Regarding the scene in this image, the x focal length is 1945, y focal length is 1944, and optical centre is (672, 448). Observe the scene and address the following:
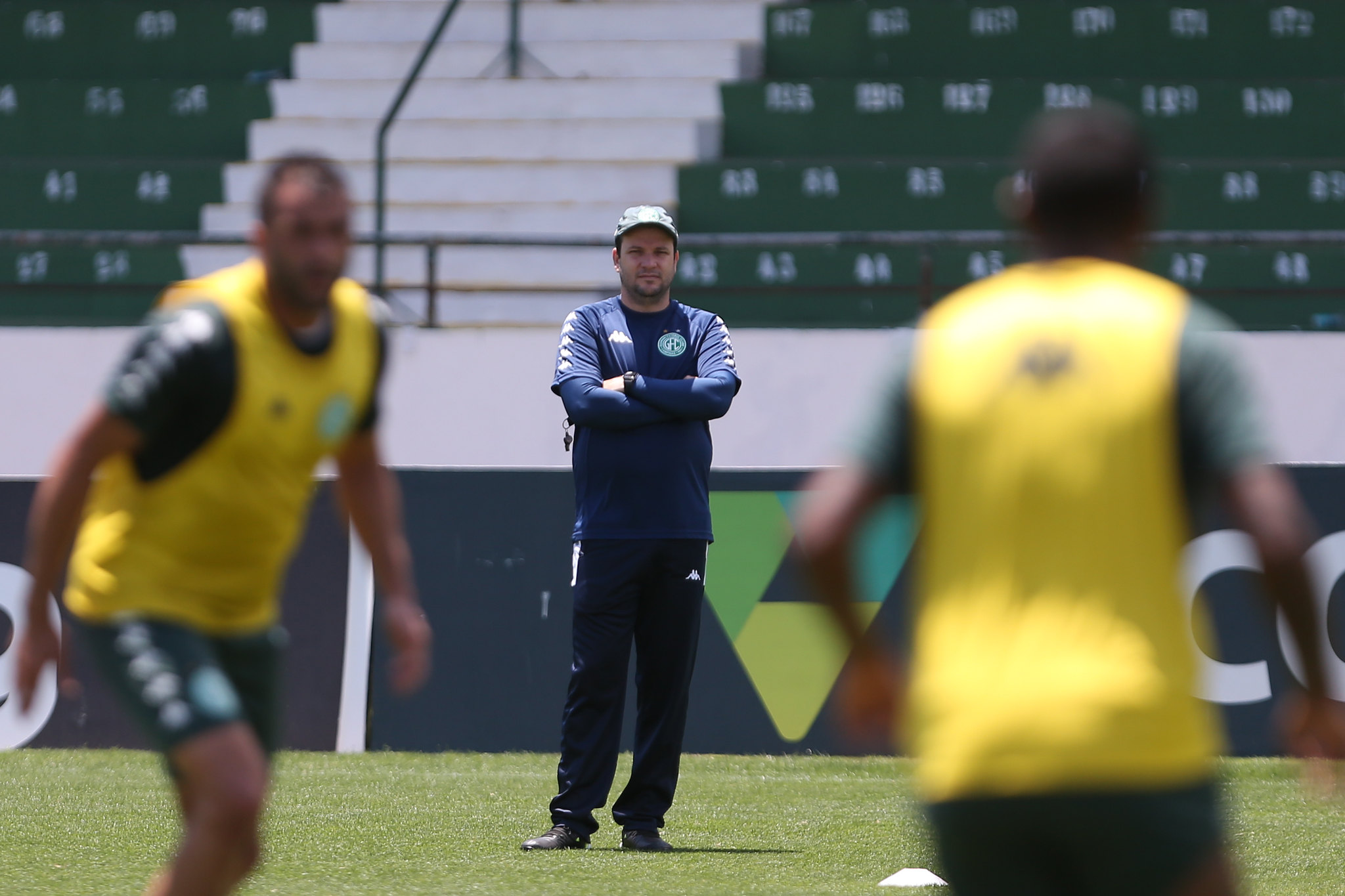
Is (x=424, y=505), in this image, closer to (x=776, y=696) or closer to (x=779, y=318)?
(x=776, y=696)

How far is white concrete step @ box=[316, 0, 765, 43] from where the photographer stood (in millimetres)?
18484

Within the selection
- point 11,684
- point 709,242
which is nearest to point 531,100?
point 709,242

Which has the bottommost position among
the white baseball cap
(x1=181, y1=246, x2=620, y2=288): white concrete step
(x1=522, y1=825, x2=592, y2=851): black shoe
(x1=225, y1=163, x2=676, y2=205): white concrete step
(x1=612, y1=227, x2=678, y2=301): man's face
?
(x1=522, y1=825, x2=592, y2=851): black shoe

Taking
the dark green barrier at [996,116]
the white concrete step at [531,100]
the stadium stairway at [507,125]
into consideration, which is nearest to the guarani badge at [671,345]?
the stadium stairway at [507,125]

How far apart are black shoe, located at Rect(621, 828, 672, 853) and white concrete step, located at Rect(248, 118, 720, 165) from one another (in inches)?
431

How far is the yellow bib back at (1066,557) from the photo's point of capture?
2.44m

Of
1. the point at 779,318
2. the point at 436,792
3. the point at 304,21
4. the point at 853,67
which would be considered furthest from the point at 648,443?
the point at 304,21

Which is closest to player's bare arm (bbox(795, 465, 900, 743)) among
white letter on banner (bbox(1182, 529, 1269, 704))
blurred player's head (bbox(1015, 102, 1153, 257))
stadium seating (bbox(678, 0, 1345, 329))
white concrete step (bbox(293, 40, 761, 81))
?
blurred player's head (bbox(1015, 102, 1153, 257))

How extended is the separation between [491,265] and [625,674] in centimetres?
1002

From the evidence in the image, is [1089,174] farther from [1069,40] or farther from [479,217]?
[1069,40]

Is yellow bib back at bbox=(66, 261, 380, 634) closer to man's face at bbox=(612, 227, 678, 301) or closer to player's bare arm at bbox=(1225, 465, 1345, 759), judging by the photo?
player's bare arm at bbox=(1225, 465, 1345, 759)

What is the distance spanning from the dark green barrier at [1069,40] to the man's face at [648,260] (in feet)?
38.4

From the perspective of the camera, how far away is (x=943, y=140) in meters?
17.2

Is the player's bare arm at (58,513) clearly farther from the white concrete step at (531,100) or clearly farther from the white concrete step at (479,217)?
the white concrete step at (531,100)
